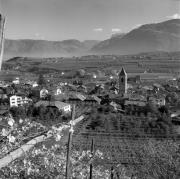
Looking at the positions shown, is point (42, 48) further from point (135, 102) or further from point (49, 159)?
point (49, 159)

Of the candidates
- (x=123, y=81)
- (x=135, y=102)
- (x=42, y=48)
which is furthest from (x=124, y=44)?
(x=135, y=102)

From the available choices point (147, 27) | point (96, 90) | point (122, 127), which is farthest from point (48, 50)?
point (122, 127)

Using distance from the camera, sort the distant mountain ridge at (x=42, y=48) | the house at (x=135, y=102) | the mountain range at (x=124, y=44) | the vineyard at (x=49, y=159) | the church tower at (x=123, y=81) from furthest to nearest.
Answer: the distant mountain ridge at (x=42, y=48), the mountain range at (x=124, y=44), the church tower at (x=123, y=81), the house at (x=135, y=102), the vineyard at (x=49, y=159)

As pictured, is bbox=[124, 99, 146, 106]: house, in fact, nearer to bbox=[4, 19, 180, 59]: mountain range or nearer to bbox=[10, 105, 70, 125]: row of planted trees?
bbox=[10, 105, 70, 125]: row of planted trees

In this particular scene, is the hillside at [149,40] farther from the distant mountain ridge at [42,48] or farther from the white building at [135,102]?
the white building at [135,102]

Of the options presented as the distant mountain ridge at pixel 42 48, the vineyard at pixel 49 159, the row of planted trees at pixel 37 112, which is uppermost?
the distant mountain ridge at pixel 42 48

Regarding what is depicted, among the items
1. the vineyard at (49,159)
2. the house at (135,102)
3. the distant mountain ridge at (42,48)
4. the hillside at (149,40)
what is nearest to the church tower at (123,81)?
the house at (135,102)

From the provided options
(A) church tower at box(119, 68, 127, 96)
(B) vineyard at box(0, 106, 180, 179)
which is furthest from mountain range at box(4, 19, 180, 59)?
(B) vineyard at box(0, 106, 180, 179)
